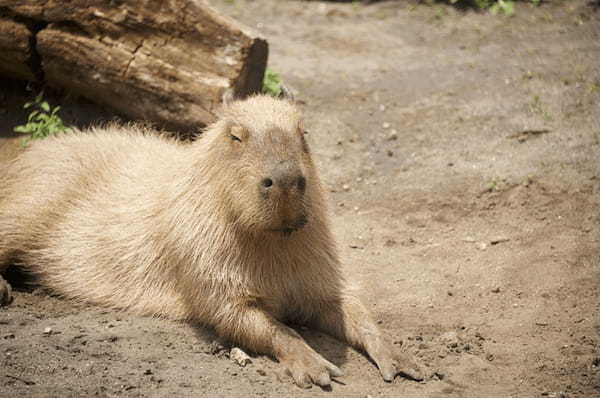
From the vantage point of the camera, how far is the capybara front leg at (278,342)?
3.71m

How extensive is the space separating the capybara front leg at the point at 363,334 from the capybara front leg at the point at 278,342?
266 mm

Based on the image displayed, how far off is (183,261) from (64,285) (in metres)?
1.01

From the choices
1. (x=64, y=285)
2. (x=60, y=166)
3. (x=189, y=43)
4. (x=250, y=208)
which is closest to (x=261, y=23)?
(x=189, y=43)

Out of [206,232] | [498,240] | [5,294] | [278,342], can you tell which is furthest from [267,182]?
[498,240]

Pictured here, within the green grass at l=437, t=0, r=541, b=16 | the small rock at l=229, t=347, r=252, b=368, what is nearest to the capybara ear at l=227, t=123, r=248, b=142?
the small rock at l=229, t=347, r=252, b=368

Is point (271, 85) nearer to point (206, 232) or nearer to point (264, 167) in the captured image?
point (206, 232)

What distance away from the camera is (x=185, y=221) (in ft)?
13.5

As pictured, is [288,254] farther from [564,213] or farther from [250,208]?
[564,213]

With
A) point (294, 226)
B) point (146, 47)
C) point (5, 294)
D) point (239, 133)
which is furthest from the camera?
point (146, 47)

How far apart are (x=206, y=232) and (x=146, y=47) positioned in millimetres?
2085

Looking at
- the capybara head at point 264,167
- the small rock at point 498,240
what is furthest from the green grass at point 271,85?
the small rock at point 498,240

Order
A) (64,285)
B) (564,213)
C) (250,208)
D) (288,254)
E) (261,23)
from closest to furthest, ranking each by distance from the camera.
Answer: (250,208)
(288,254)
(64,285)
(564,213)
(261,23)

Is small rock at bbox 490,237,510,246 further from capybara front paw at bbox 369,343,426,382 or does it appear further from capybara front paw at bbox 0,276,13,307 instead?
capybara front paw at bbox 0,276,13,307

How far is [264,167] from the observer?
3.63 m
